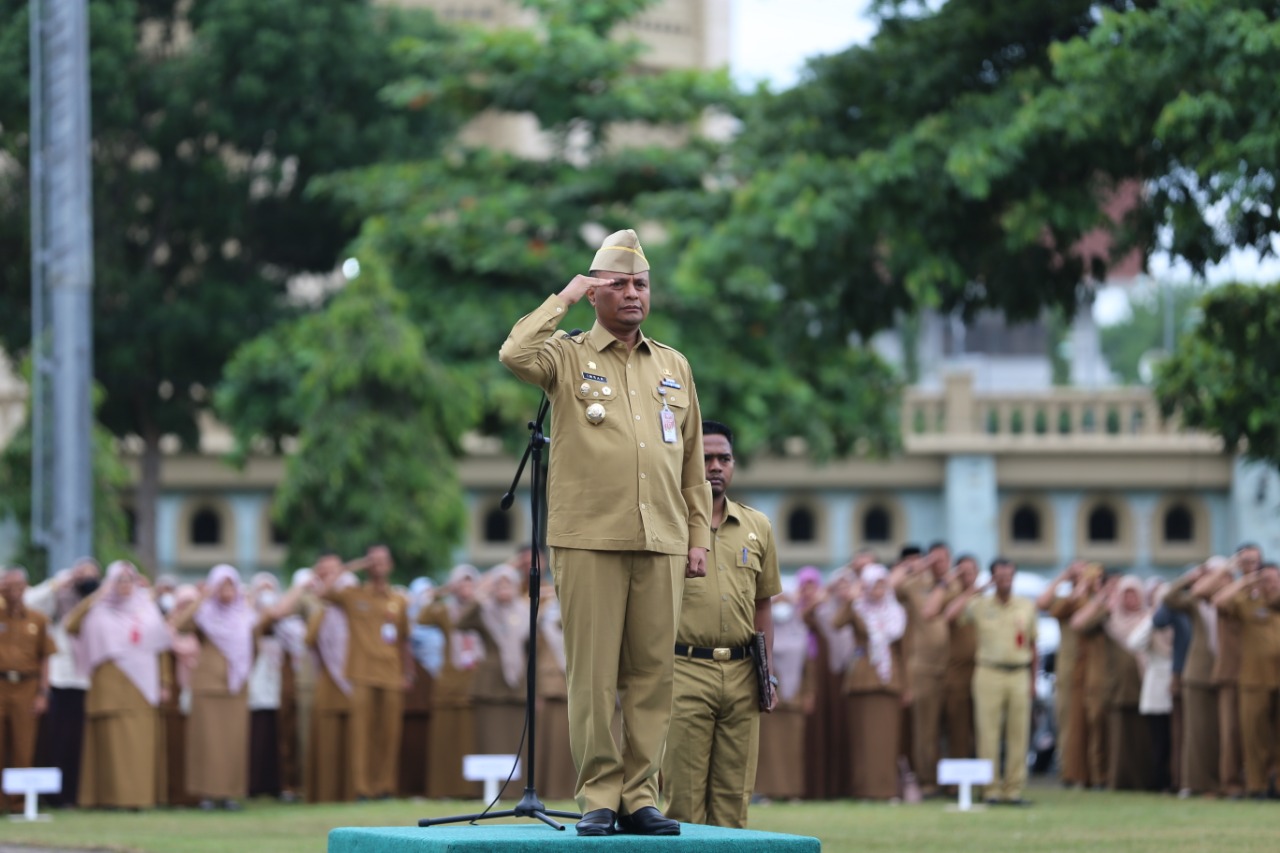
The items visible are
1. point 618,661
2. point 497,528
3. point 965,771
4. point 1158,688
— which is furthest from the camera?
point 497,528

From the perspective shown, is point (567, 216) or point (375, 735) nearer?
point (375, 735)

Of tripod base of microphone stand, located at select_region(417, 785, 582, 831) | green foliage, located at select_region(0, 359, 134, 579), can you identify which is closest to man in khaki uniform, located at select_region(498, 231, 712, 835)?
tripod base of microphone stand, located at select_region(417, 785, 582, 831)

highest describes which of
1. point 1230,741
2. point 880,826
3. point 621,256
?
point 621,256

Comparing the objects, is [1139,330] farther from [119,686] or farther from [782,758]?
[119,686]

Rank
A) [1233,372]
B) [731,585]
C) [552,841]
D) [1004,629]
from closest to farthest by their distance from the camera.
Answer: [552,841]
[731,585]
[1004,629]
[1233,372]

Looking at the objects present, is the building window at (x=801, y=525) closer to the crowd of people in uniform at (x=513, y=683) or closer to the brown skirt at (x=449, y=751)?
the crowd of people in uniform at (x=513, y=683)

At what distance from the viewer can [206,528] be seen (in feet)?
137

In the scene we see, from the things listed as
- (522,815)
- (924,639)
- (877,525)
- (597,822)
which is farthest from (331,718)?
(877,525)

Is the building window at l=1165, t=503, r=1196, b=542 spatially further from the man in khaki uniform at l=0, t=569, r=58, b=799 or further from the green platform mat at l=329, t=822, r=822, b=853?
the green platform mat at l=329, t=822, r=822, b=853

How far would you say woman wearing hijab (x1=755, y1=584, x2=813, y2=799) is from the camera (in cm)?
2012

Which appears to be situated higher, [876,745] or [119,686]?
[119,686]

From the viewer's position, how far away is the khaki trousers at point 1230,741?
19.5m

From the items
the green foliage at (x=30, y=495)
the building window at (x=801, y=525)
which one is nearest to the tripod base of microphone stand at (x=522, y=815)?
the green foliage at (x=30, y=495)

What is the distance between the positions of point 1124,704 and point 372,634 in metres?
6.92
